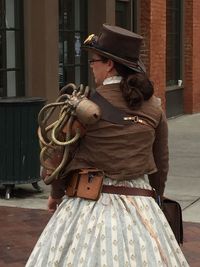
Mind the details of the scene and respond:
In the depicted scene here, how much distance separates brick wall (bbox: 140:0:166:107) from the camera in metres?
14.9

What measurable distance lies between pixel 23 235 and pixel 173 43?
38.1 ft

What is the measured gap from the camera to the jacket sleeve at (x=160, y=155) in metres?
3.59

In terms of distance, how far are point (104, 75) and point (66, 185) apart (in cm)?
58

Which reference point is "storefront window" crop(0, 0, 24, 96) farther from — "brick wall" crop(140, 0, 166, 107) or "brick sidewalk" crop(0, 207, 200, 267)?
"brick wall" crop(140, 0, 166, 107)

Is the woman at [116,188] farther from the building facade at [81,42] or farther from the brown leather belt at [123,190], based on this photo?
the building facade at [81,42]

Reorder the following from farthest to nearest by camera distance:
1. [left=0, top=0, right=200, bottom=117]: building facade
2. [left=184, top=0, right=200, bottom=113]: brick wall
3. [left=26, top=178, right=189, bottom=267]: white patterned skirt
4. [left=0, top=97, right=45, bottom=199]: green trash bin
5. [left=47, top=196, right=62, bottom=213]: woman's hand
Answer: [left=184, top=0, right=200, bottom=113]: brick wall, [left=0, top=0, right=200, bottom=117]: building facade, [left=0, top=97, right=45, bottom=199]: green trash bin, [left=47, top=196, right=62, bottom=213]: woman's hand, [left=26, top=178, right=189, bottom=267]: white patterned skirt

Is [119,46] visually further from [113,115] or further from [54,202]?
[54,202]

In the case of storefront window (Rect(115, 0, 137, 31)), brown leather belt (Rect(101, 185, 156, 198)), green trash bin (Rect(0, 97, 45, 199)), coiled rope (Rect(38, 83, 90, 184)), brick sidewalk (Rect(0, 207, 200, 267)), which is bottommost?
brick sidewalk (Rect(0, 207, 200, 267))

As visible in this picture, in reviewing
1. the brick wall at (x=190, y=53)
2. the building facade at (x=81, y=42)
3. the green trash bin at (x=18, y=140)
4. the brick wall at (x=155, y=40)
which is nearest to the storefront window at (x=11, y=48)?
the building facade at (x=81, y=42)

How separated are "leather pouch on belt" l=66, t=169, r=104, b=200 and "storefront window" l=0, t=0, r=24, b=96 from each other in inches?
304

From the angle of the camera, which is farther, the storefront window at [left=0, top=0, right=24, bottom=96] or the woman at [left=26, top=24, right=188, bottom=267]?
the storefront window at [left=0, top=0, right=24, bottom=96]

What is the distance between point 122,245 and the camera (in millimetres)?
3262

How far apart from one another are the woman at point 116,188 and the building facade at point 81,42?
769cm

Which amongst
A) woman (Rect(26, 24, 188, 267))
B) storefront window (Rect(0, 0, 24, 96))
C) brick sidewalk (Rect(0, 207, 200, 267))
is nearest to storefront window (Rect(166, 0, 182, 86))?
storefront window (Rect(0, 0, 24, 96))
